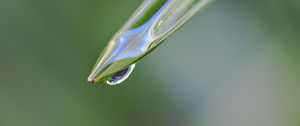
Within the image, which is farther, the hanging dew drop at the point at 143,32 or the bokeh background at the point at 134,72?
the bokeh background at the point at 134,72

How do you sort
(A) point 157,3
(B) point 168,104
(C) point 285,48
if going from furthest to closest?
(B) point 168,104 < (C) point 285,48 < (A) point 157,3

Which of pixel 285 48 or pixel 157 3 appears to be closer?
pixel 157 3

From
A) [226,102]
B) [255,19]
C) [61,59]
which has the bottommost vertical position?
[226,102]

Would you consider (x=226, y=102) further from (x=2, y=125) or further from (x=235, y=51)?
(x=2, y=125)

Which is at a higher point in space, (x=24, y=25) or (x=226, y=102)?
(x=24, y=25)

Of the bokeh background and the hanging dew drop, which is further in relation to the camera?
the bokeh background

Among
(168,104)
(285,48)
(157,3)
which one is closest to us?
(157,3)

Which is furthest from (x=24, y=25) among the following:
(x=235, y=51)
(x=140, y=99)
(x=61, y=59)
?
(x=235, y=51)

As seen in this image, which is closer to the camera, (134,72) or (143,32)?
(143,32)
